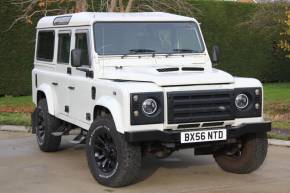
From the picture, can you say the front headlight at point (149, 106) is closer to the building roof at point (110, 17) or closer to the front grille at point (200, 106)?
the front grille at point (200, 106)

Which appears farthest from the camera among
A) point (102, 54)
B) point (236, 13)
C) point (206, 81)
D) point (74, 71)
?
point (236, 13)

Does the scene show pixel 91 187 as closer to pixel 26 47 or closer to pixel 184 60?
pixel 184 60

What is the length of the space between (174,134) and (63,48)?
2891 millimetres

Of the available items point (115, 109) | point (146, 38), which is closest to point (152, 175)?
point (115, 109)

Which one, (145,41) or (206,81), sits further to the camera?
(145,41)

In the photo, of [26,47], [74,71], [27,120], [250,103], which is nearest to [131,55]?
[74,71]

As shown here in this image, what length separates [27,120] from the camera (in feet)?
41.7

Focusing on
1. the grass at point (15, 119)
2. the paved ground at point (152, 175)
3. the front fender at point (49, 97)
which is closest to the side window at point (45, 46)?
the front fender at point (49, 97)

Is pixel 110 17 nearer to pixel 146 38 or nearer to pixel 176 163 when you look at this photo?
pixel 146 38

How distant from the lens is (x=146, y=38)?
313 inches

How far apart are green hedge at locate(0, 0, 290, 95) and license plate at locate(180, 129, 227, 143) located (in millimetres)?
11411

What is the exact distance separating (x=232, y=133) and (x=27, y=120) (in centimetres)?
675

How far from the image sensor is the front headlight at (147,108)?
21.3ft

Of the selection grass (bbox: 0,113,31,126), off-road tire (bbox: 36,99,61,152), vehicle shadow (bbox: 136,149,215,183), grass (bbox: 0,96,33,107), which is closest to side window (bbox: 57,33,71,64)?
off-road tire (bbox: 36,99,61,152)
